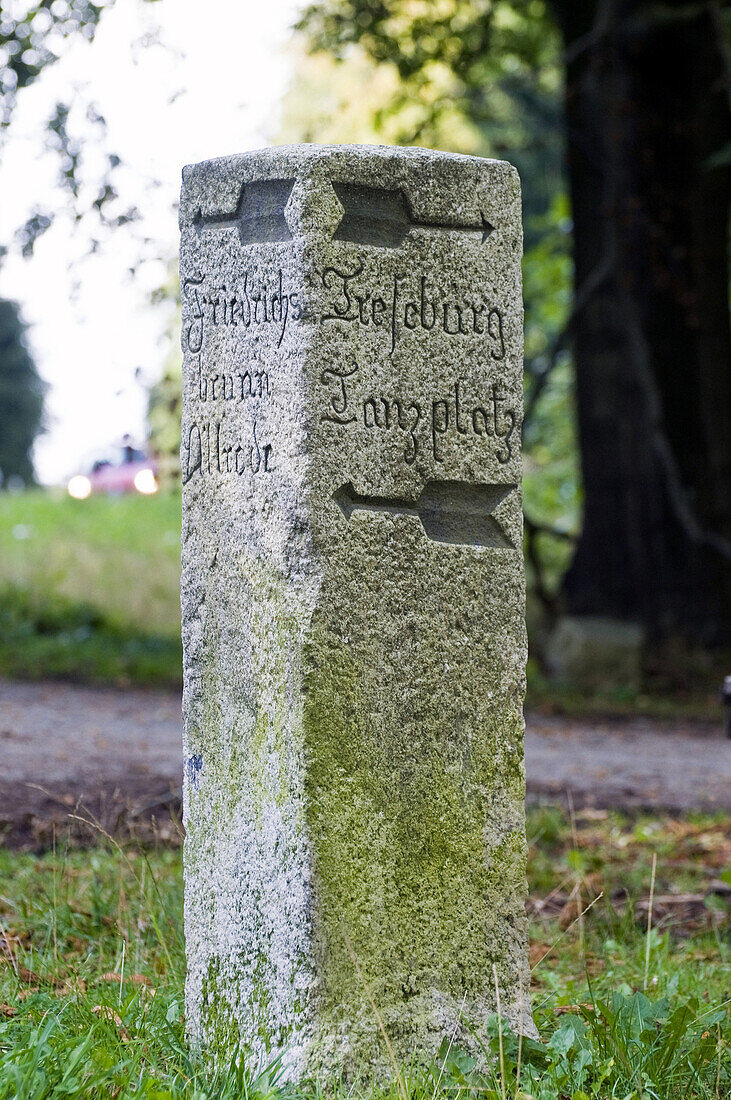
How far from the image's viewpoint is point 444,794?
9.57 feet

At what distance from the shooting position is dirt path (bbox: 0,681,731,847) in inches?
218

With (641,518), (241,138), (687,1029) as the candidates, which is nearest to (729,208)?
(641,518)

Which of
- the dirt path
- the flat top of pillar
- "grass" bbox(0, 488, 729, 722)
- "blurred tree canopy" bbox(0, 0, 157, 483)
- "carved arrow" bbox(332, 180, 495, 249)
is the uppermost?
"blurred tree canopy" bbox(0, 0, 157, 483)

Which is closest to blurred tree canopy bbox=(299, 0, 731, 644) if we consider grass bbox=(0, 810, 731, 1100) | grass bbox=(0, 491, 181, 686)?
grass bbox=(0, 491, 181, 686)

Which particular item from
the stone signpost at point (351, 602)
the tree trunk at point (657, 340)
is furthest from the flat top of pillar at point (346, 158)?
the tree trunk at point (657, 340)

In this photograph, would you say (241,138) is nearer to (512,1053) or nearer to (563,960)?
(563,960)

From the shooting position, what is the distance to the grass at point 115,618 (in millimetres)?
9867

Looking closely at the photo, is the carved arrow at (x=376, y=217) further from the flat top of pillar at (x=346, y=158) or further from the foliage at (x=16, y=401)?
the foliage at (x=16, y=401)

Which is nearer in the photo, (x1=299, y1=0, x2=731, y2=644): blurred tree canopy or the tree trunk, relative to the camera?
(x1=299, y1=0, x2=731, y2=644): blurred tree canopy

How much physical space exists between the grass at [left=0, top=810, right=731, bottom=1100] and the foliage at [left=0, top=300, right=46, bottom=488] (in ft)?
95.8

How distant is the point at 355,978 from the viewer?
2785mm

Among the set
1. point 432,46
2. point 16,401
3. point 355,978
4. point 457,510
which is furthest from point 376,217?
point 16,401

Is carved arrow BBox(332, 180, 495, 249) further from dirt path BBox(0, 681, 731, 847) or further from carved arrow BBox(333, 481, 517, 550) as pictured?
dirt path BBox(0, 681, 731, 847)

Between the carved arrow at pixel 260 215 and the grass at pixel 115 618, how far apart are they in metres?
5.59
